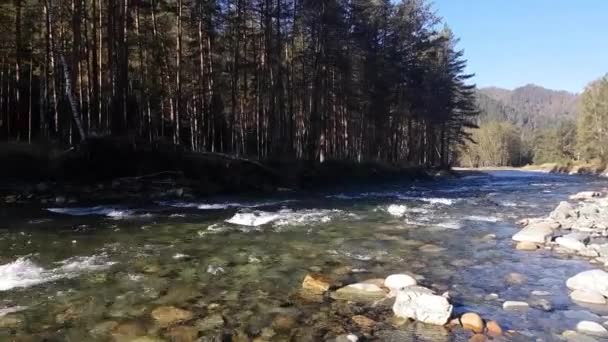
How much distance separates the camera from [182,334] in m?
6.32

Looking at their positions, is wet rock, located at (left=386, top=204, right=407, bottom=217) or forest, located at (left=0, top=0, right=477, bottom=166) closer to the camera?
wet rock, located at (left=386, top=204, right=407, bottom=217)

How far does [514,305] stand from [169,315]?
506 cm

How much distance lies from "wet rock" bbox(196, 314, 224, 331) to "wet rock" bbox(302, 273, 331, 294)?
1.83m

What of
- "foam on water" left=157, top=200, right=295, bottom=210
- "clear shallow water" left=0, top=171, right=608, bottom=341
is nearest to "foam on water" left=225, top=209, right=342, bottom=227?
"clear shallow water" left=0, top=171, right=608, bottom=341

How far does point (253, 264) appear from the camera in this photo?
33.0 feet

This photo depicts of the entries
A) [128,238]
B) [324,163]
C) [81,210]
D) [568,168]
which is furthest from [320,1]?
[568,168]

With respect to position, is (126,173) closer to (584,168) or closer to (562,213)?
(562,213)

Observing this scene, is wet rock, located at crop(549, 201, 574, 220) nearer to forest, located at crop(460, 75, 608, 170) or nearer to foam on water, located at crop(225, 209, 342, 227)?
foam on water, located at crop(225, 209, 342, 227)

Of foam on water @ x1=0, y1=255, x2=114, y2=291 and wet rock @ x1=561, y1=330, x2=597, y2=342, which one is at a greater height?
foam on water @ x1=0, y1=255, x2=114, y2=291

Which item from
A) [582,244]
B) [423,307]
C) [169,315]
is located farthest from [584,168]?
[169,315]

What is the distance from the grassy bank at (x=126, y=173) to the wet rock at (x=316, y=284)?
1413cm

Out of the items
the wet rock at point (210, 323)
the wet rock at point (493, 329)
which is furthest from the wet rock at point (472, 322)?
the wet rock at point (210, 323)

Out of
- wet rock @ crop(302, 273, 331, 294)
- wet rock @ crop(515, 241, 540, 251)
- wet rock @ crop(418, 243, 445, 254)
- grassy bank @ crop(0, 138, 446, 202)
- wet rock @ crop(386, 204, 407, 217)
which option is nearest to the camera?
wet rock @ crop(302, 273, 331, 294)

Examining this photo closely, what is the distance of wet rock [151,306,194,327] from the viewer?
671 cm
